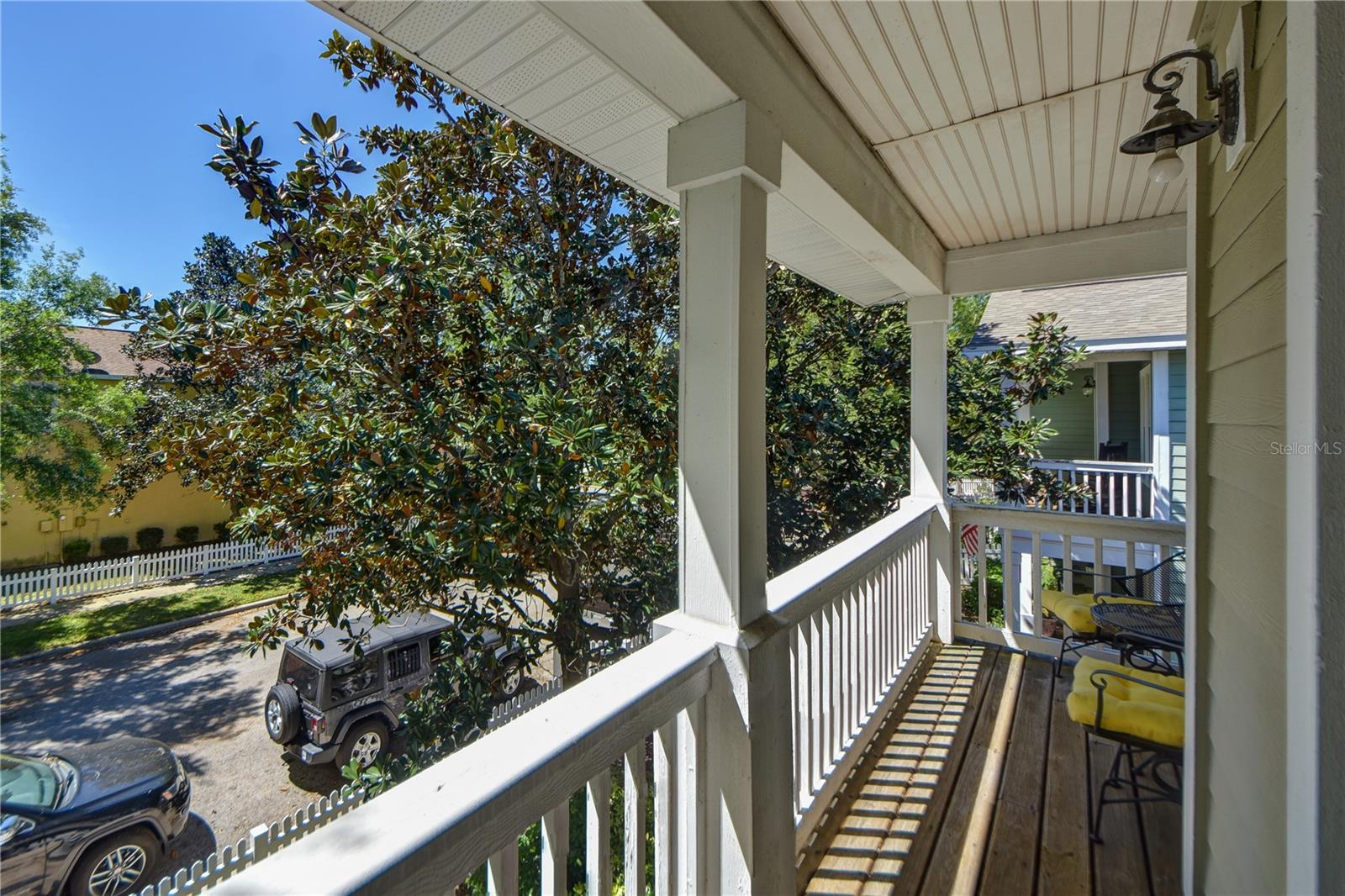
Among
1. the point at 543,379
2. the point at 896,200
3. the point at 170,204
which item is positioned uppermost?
the point at 170,204

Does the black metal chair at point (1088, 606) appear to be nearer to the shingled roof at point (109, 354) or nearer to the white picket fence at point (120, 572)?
the white picket fence at point (120, 572)

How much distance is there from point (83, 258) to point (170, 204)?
1.99 metres

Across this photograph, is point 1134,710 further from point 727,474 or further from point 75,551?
point 75,551

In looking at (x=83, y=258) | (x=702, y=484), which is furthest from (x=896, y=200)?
(x=83, y=258)

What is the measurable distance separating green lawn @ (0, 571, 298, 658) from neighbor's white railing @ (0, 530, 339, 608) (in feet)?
2.66

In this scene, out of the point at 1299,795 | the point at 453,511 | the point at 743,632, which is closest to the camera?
the point at 1299,795

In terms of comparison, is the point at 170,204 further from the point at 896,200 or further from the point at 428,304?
the point at 896,200

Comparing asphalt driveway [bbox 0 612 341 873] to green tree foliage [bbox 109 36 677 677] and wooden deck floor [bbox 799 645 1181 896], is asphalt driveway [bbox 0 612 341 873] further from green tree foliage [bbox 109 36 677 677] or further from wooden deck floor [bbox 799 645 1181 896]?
wooden deck floor [bbox 799 645 1181 896]

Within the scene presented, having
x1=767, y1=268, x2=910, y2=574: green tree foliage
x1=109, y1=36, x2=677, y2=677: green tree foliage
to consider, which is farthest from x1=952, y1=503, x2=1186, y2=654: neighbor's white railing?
x1=109, y1=36, x2=677, y2=677: green tree foliage

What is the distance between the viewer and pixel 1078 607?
9.75 ft

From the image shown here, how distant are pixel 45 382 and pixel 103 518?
5558mm

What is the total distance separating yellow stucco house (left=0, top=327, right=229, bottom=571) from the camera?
11398mm

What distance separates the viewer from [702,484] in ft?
4.89

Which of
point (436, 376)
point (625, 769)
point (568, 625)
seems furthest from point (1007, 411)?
point (625, 769)
